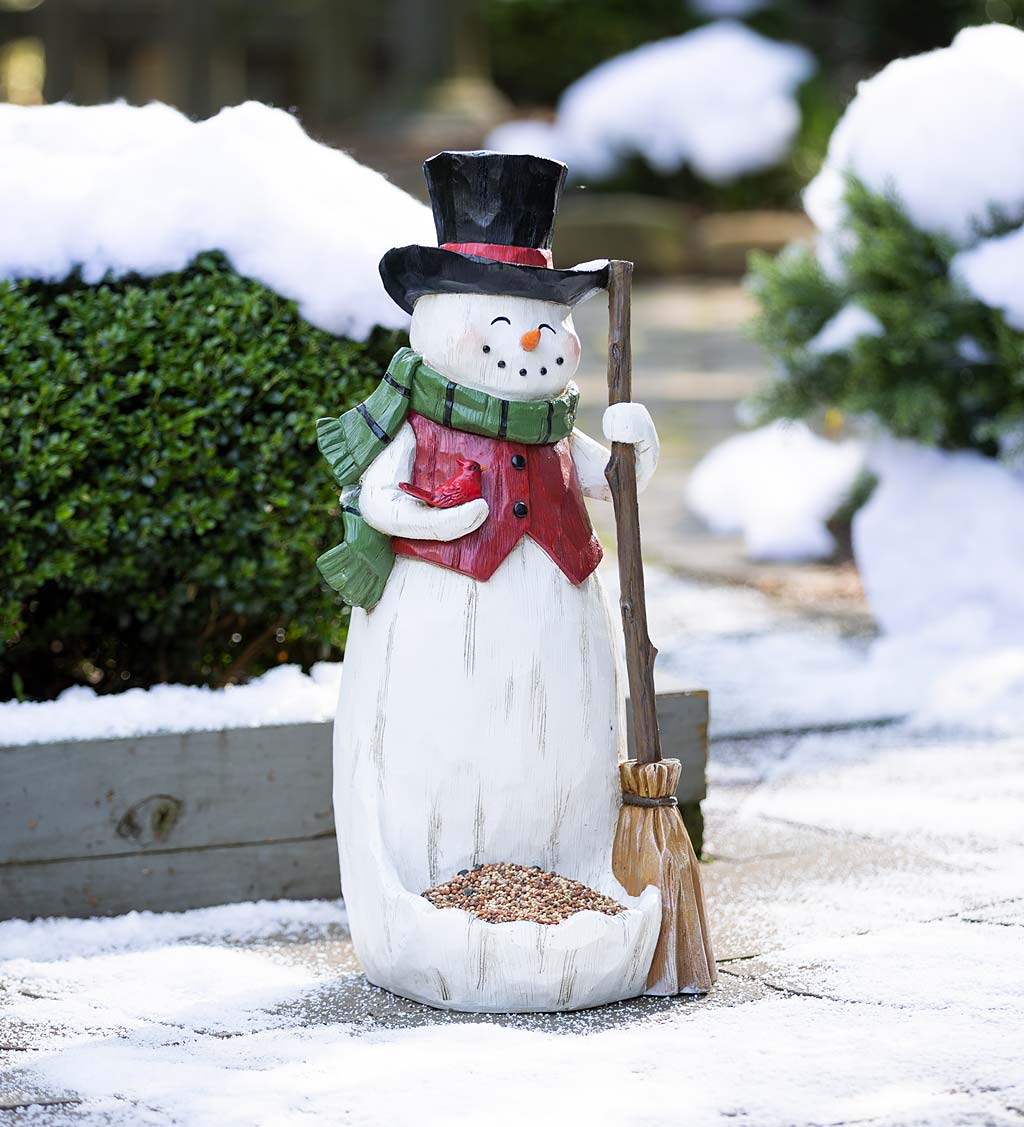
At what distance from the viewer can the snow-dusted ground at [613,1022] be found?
2582 millimetres

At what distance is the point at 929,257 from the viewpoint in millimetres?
6195

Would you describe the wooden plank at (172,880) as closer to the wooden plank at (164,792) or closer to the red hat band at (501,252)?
the wooden plank at (164,792)

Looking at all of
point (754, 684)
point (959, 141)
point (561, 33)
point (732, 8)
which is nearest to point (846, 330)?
point (959, 141)

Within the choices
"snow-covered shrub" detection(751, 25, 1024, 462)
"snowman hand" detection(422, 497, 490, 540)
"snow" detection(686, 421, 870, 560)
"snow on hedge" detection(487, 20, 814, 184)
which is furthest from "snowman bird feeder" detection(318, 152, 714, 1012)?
"snow on hedge" detection(487, 20, 814, 184)

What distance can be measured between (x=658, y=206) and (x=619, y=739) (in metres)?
15.7

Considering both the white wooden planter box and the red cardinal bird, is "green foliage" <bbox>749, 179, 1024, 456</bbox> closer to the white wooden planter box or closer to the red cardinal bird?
the white wooden planter box

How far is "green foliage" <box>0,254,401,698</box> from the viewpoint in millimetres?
3791

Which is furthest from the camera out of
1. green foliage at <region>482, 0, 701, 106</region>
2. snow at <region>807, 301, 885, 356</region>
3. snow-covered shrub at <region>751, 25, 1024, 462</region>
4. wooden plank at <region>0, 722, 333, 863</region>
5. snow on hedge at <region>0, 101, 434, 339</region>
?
green foliage at <region>482, 0, 701, 106</region>

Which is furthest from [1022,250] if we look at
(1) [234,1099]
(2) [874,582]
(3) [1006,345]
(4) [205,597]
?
(1) [234,1099]

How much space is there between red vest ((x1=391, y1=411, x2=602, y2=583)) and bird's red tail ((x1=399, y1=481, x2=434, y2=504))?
31 mm

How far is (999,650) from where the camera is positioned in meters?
5.78

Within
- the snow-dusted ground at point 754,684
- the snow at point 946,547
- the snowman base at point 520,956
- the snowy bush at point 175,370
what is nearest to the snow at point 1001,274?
the snow at point 946,547

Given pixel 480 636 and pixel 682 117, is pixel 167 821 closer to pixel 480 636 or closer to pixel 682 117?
pixel 480 636

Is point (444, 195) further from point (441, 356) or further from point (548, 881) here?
point (548, 881)
